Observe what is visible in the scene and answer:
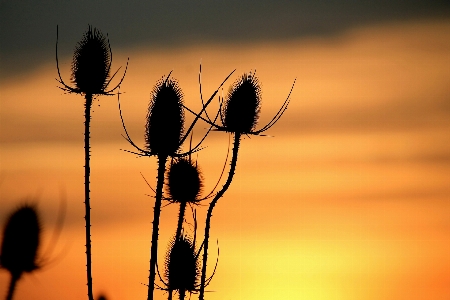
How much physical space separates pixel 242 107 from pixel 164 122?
1.57 metres

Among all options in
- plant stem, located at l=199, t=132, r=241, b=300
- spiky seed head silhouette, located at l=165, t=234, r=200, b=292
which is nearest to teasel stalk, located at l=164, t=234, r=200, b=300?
spiky seed head silhouette, located at l=165, t=234, r=200, b=292

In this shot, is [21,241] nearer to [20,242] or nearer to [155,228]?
[20,242]

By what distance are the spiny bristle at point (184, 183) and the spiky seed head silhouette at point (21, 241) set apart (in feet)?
14.6

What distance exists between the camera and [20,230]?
10.1 meters

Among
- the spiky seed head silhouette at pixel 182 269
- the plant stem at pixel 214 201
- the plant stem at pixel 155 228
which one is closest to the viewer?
the plant stem at pixel 155 228

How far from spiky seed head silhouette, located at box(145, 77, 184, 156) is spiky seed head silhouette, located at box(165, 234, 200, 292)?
2394 millimetres

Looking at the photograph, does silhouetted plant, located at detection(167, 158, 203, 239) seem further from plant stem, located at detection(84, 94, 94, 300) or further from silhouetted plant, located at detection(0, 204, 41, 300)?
silhouetted plant, located at detection(0, 204, 41, 300)

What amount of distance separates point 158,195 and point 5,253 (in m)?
2.32

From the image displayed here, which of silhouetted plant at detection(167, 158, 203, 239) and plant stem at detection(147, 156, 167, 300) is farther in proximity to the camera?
silhouetted plant at detection(167, 158, 203, 239)

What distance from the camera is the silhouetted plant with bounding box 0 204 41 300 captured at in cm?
948

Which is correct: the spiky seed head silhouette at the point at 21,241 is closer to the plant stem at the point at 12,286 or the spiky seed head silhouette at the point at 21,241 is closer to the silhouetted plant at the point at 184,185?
the plant stem at the point at 12,286

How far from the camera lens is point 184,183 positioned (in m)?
14.8

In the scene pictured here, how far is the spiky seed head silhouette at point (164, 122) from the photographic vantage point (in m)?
11.5

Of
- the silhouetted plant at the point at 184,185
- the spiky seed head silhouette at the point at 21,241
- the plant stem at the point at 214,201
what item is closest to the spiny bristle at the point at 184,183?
the silhouetted plant at the point at 184,185
